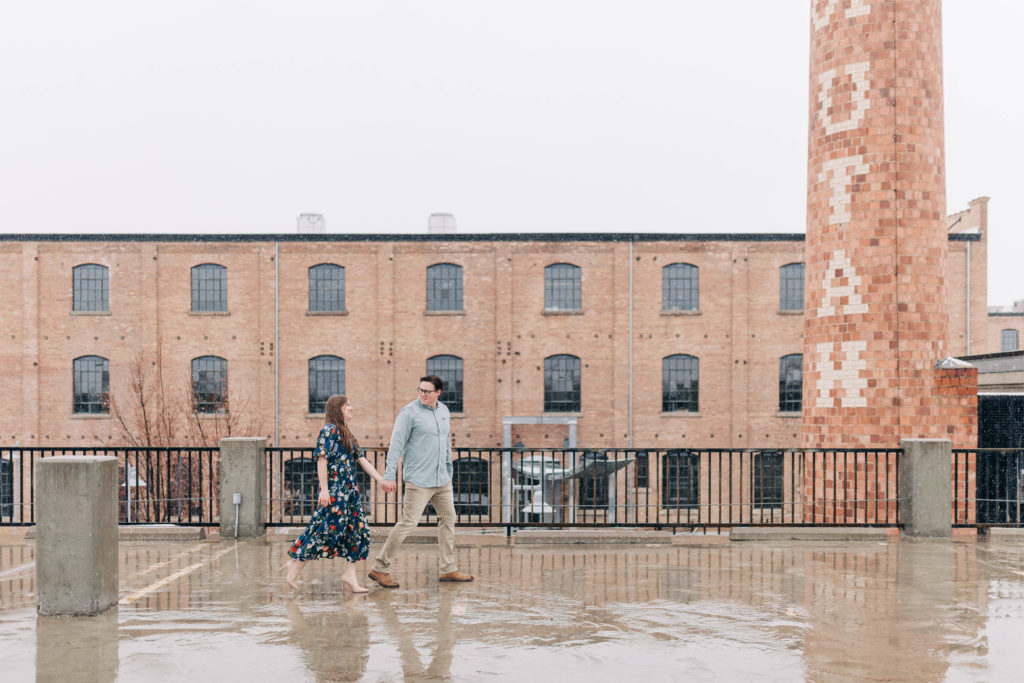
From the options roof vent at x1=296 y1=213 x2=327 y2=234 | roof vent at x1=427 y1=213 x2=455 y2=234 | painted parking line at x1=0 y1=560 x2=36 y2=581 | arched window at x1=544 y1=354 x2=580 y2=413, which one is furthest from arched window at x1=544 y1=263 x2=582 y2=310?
painted parking line at x1=0 y1=560 x2=36 y2=581

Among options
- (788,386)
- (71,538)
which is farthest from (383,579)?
(788,386)

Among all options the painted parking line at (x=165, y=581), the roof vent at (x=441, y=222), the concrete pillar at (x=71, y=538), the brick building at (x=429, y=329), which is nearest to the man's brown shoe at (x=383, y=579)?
the painted parking line at (x=165, y=581)

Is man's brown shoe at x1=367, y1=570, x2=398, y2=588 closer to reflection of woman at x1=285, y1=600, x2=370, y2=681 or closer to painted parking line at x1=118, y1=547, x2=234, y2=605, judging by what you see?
reflection of woman at x1=285, y1=600, x2=370, y2=681

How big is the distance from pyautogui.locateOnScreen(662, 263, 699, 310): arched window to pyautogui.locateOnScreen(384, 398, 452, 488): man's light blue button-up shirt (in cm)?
3099

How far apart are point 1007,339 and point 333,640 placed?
77797mm

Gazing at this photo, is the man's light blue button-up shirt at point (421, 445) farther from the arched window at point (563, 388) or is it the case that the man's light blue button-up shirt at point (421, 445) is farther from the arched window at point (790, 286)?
the arched window at point (790, 286)

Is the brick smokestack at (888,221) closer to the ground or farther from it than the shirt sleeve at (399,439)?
farther from it

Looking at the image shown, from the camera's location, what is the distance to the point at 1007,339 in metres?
71.4

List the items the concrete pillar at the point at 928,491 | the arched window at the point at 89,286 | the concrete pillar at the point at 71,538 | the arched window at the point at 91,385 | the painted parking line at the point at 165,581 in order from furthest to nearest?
the arched window at the point at 89,286 → the arched window at the point at 91,385 → the concrete pillar at the point at 928,491 → the painted parking line at the point at 165,581 → the concrete pillar at the point at 71,538

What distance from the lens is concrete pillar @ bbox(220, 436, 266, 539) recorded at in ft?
34.9

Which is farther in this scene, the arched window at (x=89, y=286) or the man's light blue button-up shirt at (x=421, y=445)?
the arched window at (x=89, y=286)

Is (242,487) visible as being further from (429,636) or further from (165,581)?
(429,636)

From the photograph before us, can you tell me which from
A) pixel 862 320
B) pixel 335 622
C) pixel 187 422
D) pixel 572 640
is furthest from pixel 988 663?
pixel 187 422

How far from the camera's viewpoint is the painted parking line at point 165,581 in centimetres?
743
